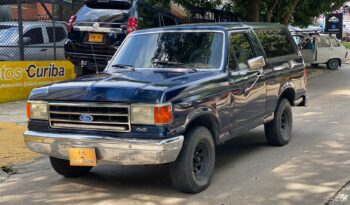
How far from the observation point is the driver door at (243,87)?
650cm

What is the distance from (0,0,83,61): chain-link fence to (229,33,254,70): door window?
25.5 feet

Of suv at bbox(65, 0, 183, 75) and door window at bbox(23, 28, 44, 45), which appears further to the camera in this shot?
door window at bbox(23, 28, 44, 45)

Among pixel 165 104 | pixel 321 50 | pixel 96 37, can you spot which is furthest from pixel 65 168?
pixel 321 50

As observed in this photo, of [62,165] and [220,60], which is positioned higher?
[220,60]

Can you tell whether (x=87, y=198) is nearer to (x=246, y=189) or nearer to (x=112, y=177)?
(x=112, y=177)

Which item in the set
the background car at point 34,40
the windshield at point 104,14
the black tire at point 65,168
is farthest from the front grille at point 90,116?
the background car at point 34,40

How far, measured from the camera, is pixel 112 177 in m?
6.55

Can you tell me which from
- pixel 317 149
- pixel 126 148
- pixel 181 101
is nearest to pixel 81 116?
pixel 126 148

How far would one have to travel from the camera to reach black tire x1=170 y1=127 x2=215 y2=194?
18.1 ft

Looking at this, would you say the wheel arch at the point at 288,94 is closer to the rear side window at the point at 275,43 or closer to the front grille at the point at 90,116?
the rear side window at the point at 275,43

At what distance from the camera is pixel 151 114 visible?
17.0ft

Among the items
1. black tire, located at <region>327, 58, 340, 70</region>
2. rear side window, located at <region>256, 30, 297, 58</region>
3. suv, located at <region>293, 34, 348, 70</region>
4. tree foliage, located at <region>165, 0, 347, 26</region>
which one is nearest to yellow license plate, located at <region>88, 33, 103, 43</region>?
rear side window, located at <region>256, 30, 297, 58</region>

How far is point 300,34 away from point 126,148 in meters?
19.4

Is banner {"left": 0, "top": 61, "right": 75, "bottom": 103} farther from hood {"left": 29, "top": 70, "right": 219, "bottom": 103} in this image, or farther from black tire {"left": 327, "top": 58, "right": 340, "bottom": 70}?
black tire {"left": 327, "top": 58, "right": 340, "bottom": 70}
